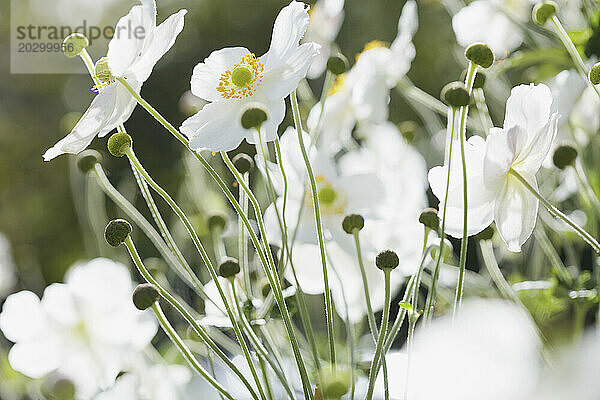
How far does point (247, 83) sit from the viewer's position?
1.07 feet

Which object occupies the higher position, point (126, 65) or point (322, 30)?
point (322, 30)

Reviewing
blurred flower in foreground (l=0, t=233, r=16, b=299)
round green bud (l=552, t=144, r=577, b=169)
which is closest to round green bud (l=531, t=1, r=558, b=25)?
round green bud (l=552, t=144, r=577, b=169)

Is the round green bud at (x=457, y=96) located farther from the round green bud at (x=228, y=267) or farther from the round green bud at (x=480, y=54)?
the round green bud at (x=228, y=267)

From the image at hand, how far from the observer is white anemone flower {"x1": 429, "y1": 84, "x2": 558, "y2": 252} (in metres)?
0.29

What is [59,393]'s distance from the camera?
0.35 meters

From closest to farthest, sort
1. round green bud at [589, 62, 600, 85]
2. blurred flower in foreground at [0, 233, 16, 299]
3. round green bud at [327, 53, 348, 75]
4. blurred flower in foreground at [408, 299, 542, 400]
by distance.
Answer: blurred flower in foreground at [408, 299, 542, 400], round green bud at [589, 62, 600, 85], round green bud at [327, 53, 348, 75], blurred flower in foreground at [0, 233, 16, 299]

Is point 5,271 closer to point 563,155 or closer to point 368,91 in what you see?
point 368,91

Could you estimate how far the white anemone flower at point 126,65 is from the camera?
0.31m

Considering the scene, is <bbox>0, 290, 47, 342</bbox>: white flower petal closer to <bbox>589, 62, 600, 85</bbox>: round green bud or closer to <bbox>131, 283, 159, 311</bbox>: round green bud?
<bbox>131, 283, 159, 311</bbox>: round green bud

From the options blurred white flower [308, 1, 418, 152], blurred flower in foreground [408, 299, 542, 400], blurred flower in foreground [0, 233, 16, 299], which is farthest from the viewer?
blurred flower in foreground [0, 233, 16, 299]

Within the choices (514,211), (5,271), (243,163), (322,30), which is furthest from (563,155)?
(5,271)

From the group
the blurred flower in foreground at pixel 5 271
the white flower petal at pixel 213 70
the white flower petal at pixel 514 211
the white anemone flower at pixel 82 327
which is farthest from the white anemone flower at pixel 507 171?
the blurred flower in foreground at pixel 5 271

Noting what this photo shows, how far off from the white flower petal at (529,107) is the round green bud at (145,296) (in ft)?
0.51

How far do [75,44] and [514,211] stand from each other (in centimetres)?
21
